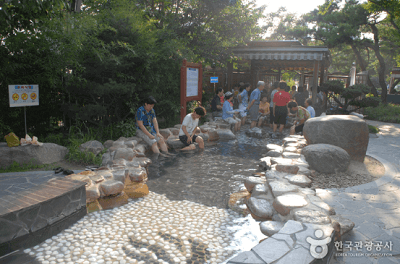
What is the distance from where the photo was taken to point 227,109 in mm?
10414

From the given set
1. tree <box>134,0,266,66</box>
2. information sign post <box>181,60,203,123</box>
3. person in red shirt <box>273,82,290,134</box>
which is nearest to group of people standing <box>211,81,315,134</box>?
person in red shirt <box>273,82,290,134</box>

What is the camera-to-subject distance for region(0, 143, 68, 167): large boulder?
514cm

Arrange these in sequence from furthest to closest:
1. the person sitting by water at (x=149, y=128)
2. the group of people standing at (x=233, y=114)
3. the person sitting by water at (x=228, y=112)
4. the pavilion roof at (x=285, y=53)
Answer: the pavilion roof at (x=285, y=53) → the person sitting by water at (x=228, y=112) → the group of people standing at (x=233, y=114) → the person sitting by water at (x=149, y=128)

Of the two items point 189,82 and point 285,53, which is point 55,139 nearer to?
point 189,82

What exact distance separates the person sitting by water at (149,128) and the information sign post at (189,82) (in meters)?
2.20

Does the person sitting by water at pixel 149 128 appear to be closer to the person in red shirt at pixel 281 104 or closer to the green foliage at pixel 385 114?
the person in red shirt at pixel 281 104

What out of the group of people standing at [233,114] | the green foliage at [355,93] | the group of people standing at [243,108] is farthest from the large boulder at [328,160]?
the green foliage at [355,93]

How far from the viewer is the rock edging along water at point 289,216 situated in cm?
256

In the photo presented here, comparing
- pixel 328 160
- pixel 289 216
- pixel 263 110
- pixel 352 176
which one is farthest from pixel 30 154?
pixel 263 110

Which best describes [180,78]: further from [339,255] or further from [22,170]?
[339,255]

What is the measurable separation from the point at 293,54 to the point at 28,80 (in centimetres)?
1078

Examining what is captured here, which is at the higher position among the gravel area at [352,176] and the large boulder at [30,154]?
the large boulder at [30,154]

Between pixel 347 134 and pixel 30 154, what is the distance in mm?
6458

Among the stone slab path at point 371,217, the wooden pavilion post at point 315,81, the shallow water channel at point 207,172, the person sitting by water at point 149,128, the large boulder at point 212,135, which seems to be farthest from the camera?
the wooden pavilion post at point 315,81
